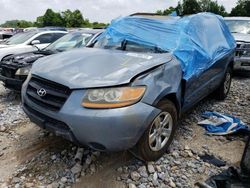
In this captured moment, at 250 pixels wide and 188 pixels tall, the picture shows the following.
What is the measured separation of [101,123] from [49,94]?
0.71m

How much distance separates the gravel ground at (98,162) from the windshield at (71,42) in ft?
8.85

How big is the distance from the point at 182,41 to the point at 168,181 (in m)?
1.85

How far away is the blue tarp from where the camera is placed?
3799mm

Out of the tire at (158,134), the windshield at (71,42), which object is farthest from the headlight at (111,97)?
the windshield at (71,42)

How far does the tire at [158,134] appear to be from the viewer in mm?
3064

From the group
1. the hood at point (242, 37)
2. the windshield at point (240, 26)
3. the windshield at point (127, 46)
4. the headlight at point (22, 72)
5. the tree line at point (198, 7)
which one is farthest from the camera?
the tree line at point (198, 7)

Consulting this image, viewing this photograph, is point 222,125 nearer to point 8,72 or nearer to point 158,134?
point 158,134

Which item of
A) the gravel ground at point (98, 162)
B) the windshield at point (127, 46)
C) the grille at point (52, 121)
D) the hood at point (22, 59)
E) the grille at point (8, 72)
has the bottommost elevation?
the gravel ground at point (98, 162)

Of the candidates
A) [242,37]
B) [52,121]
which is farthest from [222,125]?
[242,37]

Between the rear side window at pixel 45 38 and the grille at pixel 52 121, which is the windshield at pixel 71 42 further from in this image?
the grille at pixel 52 121

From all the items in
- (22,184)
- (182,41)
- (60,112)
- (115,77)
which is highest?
(182,41)

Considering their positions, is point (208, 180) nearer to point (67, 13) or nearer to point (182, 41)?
point (182, 41)

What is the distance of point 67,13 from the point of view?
172 ft

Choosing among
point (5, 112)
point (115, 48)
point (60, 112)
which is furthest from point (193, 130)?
point (5, 112)
